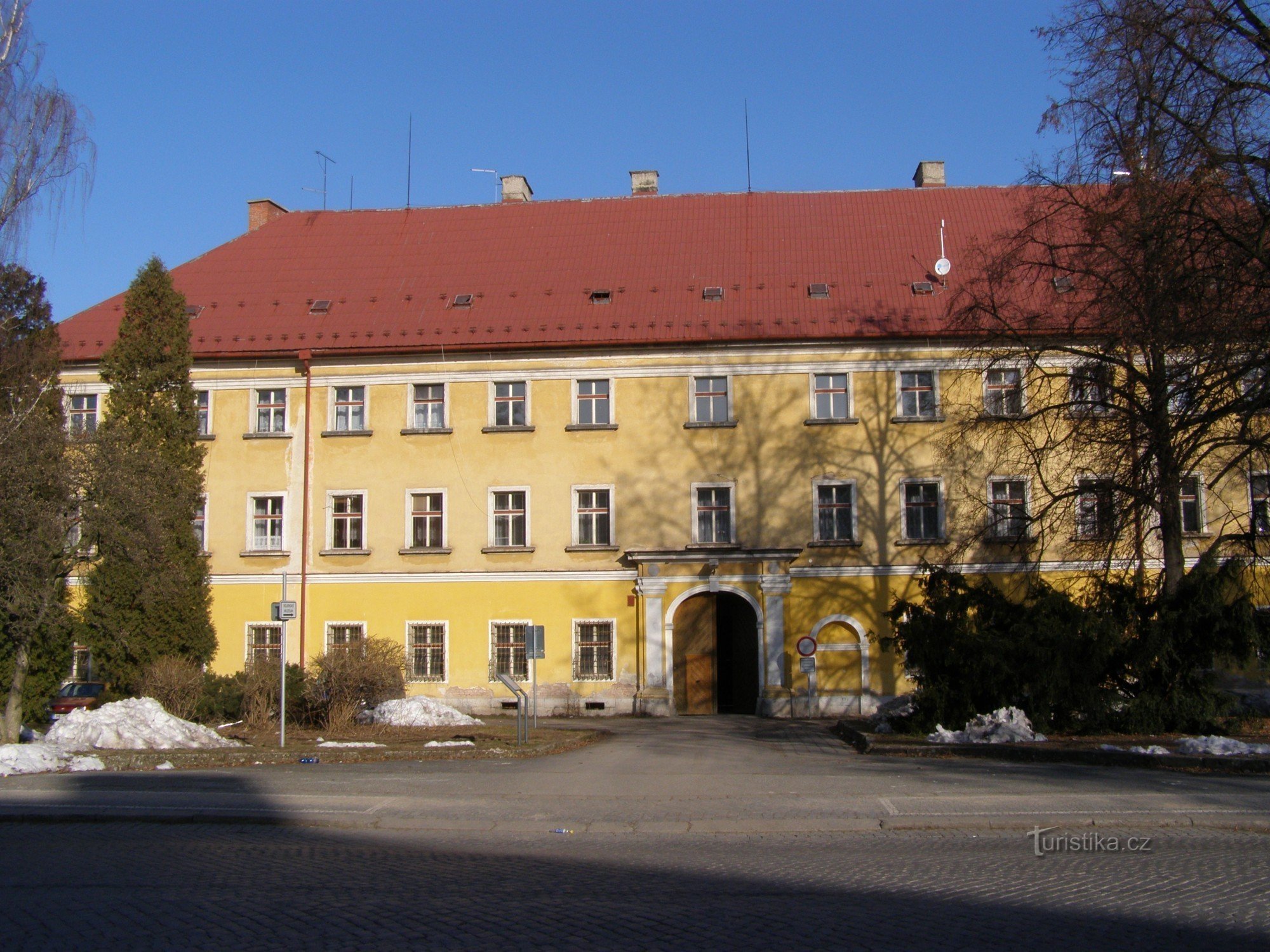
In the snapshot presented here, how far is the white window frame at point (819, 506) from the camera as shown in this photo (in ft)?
103

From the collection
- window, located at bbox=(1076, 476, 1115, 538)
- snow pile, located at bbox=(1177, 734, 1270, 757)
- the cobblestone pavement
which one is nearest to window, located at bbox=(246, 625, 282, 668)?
the cobblestone pavement

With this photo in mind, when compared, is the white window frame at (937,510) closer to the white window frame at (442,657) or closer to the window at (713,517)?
the window at (713,517)

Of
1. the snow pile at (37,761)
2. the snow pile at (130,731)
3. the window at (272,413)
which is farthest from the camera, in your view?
the window at (272,413)

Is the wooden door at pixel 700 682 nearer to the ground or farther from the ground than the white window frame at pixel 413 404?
nearer to the ground

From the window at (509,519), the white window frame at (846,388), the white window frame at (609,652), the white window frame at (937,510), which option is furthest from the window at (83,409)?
the white window frame at (937,510)

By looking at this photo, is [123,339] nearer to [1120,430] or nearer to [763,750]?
[763,750]

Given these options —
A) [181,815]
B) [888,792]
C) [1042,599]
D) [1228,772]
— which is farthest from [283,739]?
[1228,772]

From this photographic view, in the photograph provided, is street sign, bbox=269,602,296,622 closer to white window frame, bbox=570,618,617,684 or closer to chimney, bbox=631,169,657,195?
white window frame, bbox=570,618,617,684

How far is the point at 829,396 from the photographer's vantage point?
32.2 metres

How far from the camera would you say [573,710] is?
103 ft

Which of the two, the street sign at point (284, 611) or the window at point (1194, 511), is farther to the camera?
the window at point (1194, 511)

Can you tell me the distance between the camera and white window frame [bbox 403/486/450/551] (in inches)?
1276

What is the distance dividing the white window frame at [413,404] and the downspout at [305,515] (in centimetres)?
282

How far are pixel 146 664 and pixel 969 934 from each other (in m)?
24.9
